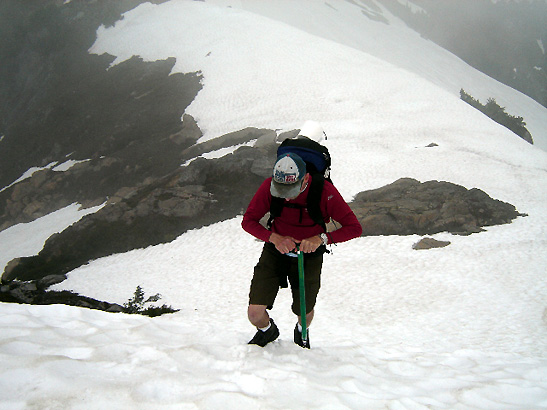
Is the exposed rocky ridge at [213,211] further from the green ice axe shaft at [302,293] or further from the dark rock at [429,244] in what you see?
the green ice axe shaft at [302,293]

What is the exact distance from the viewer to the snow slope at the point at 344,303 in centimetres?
303

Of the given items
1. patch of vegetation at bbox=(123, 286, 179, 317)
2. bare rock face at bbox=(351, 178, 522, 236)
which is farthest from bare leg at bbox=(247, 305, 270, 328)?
bare rock face at bbox=(351, 178, 522, 236)

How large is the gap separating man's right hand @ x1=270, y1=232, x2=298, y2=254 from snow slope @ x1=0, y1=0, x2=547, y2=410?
1.19 m

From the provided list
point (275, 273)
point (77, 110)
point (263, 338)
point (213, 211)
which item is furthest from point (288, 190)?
point (77, 110)

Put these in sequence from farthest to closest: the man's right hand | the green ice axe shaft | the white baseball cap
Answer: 1. the green ice axe shaft
2. the man's right hand
3. the white baseball cap

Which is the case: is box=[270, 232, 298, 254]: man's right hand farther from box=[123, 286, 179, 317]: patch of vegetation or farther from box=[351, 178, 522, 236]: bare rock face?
box=[351, 178, 522, 236]: bare rock face

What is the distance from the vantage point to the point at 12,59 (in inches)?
2020

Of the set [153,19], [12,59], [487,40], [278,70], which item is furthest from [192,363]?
[487,40]

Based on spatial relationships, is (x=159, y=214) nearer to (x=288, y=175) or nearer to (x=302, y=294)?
(x=302, y=294)

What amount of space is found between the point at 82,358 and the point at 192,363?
979 mm

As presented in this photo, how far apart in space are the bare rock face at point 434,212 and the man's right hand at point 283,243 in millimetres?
12304

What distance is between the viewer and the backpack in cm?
376

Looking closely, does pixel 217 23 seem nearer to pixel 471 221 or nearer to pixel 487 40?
pixel 471 221

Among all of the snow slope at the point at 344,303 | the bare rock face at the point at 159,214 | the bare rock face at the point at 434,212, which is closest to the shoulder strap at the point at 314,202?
the snow slope at the point at 344,303
